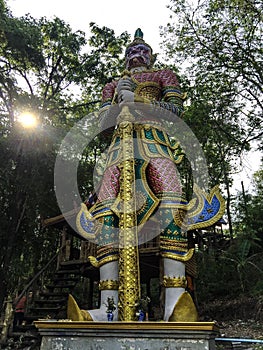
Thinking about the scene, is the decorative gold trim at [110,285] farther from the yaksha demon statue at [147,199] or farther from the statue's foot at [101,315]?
the statue's foot at [101,315]

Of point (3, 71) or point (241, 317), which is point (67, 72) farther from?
point (241, 317)

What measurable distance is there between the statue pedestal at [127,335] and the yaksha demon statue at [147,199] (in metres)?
0.17

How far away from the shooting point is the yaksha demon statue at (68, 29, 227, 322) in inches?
152

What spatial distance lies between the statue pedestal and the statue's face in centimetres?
461

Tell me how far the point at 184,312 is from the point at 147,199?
1548 millimetres

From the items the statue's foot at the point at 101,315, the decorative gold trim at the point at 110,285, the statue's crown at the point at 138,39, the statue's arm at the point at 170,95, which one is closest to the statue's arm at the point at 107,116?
the statue's arm at the point at 170,95

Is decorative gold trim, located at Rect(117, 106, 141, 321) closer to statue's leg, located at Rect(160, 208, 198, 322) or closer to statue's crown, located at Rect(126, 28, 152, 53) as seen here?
statue's leg, located at Rect(160, 208, 198, 322)

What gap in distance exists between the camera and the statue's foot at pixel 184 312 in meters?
3.16

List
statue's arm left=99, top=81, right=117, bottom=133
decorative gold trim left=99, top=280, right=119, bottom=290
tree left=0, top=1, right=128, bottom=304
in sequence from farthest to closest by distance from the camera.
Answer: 1. tree left=0, top=1, right=128, bottom=304
2. statue's arm left=99, top=81, right=117, bottom=133
3. decorative gold trim left=99, top=280, right=119, bottom=290

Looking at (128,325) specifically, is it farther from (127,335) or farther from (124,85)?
(124,85)

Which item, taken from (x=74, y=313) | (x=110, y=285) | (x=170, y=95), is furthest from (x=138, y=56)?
(x=74, y=313)

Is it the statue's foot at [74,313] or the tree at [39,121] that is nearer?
the statue's foot at [74,313]

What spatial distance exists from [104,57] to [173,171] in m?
7.10

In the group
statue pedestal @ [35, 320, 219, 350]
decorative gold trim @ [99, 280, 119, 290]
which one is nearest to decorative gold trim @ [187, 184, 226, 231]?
decorative gold trim @ [99, 280, 119, 290]
